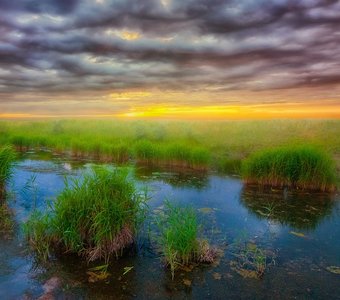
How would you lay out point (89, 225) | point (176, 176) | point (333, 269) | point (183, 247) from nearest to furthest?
1. point (183, 247)
2. point (333, 269)
3. point (89, 225)
4. point (176, 176)

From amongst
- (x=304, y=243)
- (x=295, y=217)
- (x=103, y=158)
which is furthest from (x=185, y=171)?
(x=304, y=243)

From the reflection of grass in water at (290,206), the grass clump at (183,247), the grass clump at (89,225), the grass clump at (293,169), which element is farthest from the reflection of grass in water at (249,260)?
the grass clump at (293,169)

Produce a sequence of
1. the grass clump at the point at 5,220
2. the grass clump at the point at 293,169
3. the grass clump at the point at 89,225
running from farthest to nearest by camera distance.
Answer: the grass clump at the point at 293,169 < the grass clump at the point at 5,220 < the grass clump at the point at 89,225

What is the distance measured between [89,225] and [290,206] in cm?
631

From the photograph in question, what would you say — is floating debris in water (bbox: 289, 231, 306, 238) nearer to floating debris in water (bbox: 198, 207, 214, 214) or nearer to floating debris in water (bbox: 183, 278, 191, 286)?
floating debris in water (bbox: 198, 207, 214, 214)

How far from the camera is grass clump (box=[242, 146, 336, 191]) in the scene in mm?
11398

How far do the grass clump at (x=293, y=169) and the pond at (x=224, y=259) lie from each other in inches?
32.5

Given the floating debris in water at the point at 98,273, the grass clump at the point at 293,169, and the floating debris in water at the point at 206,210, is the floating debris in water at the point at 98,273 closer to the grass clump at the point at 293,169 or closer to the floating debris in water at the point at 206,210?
the floating debris in water at the point at 206,210

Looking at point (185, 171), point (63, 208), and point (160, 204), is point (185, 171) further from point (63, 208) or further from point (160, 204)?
point (63, 208)

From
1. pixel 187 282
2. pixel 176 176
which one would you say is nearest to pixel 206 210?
pixel 187 282

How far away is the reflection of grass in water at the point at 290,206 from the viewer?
8680 mm

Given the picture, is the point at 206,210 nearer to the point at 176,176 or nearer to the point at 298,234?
the point at 298,234

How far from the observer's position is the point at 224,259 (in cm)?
609

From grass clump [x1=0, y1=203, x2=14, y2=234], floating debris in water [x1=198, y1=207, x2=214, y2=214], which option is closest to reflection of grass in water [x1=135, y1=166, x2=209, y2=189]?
floating debris in water [x1=198, y1=207, x2=214, y2=214]
